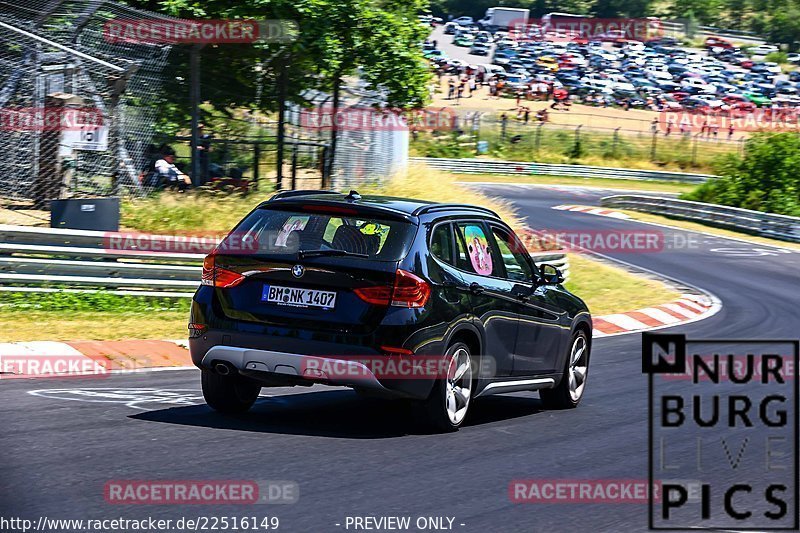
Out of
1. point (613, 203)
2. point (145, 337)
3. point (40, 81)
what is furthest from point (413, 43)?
point (613, 203)

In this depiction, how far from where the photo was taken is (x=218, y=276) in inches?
312

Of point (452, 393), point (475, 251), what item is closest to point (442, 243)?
point (475, 251)

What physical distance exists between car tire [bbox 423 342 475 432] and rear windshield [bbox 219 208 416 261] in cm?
85

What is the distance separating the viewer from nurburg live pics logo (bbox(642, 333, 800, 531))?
630cm

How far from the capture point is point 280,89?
69.1ft

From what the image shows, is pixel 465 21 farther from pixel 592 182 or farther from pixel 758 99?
pixel 592 182

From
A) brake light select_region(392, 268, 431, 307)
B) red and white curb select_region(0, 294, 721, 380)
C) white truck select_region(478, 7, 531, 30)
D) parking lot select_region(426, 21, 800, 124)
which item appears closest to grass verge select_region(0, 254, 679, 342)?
red and white curb select_region(0, 294, 721, 380)

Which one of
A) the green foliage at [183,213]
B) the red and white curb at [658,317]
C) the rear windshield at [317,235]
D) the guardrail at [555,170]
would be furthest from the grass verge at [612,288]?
the guardrail at [555,170]

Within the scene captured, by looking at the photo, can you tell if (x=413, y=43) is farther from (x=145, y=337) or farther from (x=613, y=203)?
(x=613, y=203)

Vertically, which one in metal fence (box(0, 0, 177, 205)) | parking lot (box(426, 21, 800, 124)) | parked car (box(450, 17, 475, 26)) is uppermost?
parked car (box(450, 17, 475, 26))

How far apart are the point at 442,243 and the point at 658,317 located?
11206 millimetres

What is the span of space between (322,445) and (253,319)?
999 mm

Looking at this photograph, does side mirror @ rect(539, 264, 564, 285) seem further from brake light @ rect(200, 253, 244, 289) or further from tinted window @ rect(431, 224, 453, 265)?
brake light @ rect(200, 253, 244, 289)

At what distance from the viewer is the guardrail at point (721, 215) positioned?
34844mm
